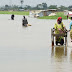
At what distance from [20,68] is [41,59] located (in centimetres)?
234

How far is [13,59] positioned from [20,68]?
7.15ft

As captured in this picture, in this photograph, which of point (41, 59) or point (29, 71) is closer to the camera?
point (29, 71)

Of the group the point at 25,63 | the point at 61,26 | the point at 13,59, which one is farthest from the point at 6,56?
the point at 61,26

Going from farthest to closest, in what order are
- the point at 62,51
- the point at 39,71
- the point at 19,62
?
the point at 62,51
the point at 19,62
the point at 39,71

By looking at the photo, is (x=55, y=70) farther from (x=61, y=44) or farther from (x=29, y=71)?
(x=61, y=44)

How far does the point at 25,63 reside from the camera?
12305mm

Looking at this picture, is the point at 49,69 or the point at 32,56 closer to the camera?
the point at 49,69

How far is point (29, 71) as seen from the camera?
34.9 ft

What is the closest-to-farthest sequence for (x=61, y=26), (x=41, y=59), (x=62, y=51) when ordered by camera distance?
(x=41, y=59) → (x=62, y=51) → (x=61, y=26)

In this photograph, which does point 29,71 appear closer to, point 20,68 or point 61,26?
point 20,68

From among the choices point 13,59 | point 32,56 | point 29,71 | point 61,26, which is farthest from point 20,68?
point 61,26

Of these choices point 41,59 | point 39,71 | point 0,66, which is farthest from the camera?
point 41,59

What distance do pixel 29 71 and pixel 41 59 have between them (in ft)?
9.31

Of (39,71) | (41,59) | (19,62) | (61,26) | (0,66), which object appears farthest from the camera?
(61,26)
